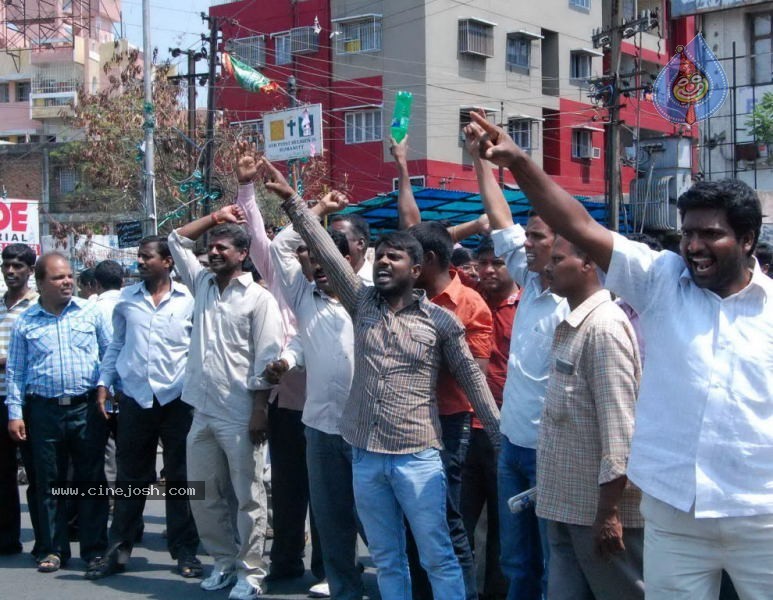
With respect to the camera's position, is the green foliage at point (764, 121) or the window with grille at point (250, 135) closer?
the green foliage at point (764, 121)

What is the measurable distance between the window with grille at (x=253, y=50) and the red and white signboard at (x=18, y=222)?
2288 centimetres

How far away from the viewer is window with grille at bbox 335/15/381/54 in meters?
33.5

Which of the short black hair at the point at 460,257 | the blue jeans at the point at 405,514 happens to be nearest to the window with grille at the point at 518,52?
the short black hair at the point at 460,257

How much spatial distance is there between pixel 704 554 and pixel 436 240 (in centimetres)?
268

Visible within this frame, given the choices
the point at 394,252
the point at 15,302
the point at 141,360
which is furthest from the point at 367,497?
the point at 15,302

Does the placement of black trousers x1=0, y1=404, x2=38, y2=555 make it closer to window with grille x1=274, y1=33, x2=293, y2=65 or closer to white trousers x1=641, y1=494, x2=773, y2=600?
white trousers x1=641, y1=494, x2=773, y2=600

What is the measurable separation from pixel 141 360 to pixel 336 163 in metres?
27.8

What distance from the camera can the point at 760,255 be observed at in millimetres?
6598

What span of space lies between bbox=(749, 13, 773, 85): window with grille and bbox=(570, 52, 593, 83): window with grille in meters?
9.88

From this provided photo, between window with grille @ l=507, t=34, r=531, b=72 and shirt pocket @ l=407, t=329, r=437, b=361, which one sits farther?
window with grille @ l=507, t=34, r=531, b=72

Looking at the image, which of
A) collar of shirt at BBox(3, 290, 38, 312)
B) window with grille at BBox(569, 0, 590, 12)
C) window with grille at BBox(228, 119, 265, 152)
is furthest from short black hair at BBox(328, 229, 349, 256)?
window with grille at BBox(569, 0, 590, 12)

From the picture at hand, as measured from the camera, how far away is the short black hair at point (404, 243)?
5027mm

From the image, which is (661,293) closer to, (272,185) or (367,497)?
(367,497)

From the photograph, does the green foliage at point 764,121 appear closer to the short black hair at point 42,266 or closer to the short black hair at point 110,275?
the short black hair at point 110,275
